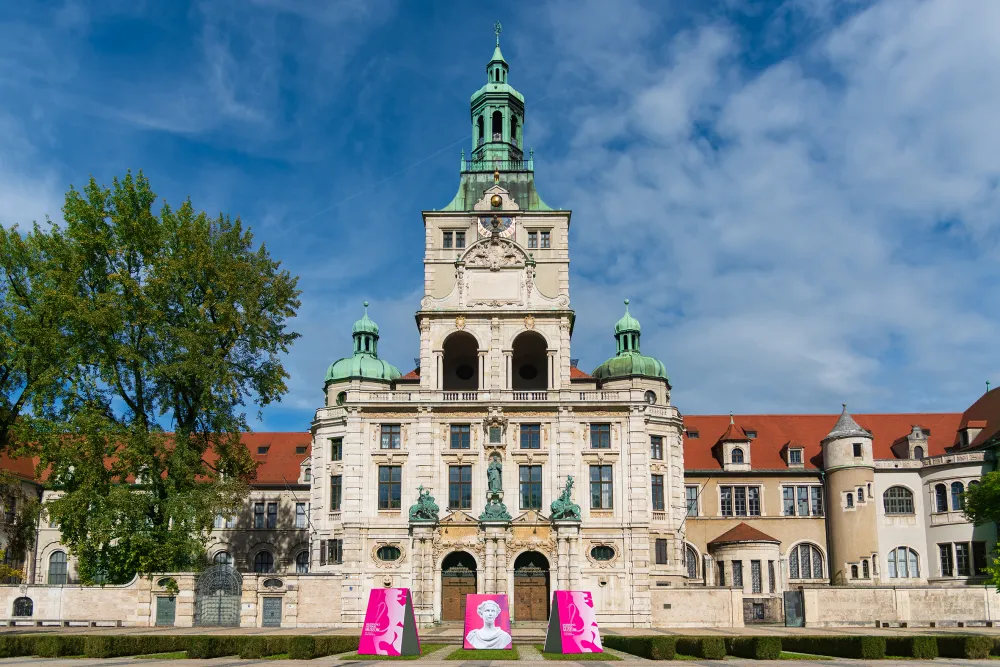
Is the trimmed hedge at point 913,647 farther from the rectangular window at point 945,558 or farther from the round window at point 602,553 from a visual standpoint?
the rectangular window at point 945,558

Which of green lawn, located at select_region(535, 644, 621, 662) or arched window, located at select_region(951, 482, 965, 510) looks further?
arched window, located at select_region(951, 482, 965, 510)

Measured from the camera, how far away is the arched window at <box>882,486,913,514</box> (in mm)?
62875

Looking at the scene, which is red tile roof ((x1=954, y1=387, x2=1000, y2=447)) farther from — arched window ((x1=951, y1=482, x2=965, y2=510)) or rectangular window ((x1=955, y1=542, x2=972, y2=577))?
rectangular window ((x1=955, y1=542, x2=972, y2=577))

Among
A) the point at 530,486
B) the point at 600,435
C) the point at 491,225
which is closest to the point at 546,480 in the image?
the point at 530,486

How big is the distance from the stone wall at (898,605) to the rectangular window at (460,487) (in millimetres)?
17935

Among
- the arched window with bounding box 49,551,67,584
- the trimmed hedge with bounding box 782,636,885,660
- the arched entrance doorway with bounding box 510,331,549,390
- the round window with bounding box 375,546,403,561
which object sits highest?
the arched entrance doorway with bounding box 510,331,549,390

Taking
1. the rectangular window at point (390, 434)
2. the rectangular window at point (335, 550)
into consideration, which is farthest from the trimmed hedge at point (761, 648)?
the rectangular window at point (335, 550)

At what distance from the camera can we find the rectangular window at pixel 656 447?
58.9m

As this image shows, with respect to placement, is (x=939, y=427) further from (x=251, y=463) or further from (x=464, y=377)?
(x=251, y=463)

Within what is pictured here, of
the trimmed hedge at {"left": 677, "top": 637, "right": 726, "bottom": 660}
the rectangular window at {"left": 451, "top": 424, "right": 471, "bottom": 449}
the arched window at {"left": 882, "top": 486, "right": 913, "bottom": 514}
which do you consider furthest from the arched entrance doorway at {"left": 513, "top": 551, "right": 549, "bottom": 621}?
the arched window at {"left": 882, "top": 486, "right": 913, "bottom": 514}

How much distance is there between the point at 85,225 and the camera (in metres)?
45.5

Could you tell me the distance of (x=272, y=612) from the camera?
4809 cm

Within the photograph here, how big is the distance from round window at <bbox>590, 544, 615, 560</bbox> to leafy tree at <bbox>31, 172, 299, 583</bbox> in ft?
61.2

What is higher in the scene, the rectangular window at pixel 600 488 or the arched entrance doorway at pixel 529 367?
the arched entrance doorway at pixel 529 367
